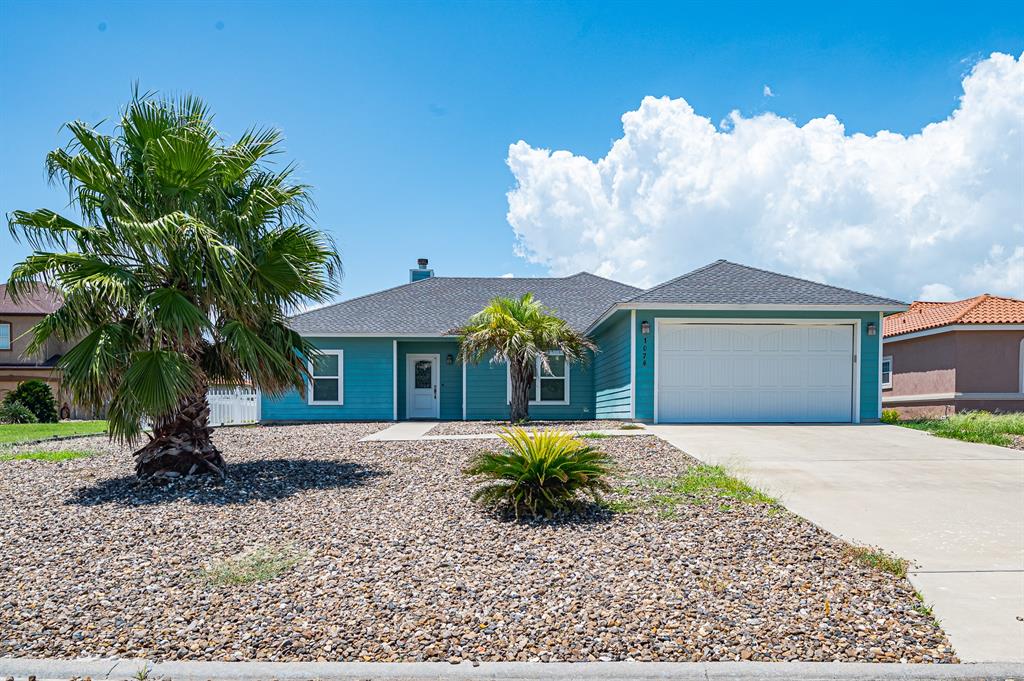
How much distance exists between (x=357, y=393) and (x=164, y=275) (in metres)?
10.2

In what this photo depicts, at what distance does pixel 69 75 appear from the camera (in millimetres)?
9633

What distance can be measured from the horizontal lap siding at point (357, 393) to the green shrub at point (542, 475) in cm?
1185

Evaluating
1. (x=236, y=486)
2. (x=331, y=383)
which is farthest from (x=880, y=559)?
(x=331, y=383)

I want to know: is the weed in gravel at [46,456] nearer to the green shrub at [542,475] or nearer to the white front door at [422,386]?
the green shrub at [542,475]

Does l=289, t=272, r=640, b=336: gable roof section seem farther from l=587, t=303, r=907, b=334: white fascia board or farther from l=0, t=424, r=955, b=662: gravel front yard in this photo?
l=0, t=424, r=955, b=662: gravel front yard

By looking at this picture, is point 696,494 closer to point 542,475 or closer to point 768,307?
point 542,475

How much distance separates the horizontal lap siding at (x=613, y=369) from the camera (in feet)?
43.8

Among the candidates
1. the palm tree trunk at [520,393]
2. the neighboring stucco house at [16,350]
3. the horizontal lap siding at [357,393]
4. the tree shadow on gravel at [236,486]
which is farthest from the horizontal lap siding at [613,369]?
the neighboring stucco house at [16,350]

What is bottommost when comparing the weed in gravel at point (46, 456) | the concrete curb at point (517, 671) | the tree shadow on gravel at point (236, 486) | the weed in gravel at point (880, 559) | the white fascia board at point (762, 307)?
the weed in gravel at point (46, 456)

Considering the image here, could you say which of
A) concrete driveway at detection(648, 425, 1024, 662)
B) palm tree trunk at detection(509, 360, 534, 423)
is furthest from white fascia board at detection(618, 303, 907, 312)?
palm tree trunk at detection(509, 360, 534, 423)

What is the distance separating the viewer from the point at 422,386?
58.1 ft

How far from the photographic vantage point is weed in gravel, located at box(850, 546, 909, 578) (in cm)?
393

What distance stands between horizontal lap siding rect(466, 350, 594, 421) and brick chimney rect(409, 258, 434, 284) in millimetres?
7193

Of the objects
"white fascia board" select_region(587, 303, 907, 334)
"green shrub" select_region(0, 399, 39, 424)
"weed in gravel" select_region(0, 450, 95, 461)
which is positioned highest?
"white fascia board" select_region(587, 303, 907, 334)
